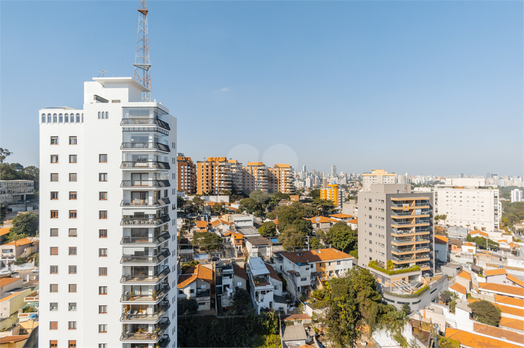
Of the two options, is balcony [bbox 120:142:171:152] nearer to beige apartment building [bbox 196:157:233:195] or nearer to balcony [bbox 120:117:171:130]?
balcony [bbox 120:117:171:130]

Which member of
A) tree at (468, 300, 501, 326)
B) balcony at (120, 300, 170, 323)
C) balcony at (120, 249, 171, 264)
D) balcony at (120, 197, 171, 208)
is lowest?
tree at (468, 300, 501, 326)

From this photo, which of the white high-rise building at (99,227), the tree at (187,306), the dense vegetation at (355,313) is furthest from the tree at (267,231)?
the white high-rise building at (99,227)

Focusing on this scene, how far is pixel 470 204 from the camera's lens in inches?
1689

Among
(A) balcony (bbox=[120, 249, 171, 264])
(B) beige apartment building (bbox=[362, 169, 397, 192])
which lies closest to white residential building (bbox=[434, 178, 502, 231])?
(B) beige apartment building (bbox=[362, 169, 397, 192])

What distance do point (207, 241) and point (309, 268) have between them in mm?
9257

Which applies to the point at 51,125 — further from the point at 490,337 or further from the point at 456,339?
the point at 490,337

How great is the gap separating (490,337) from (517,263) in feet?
60.6

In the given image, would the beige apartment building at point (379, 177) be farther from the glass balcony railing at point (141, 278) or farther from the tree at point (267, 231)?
the glass balcony railing at point (141, 278)

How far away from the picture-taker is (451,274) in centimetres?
2102

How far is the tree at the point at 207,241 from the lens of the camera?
22.3m

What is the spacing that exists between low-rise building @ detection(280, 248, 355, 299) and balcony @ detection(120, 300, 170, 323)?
1121 centimetres

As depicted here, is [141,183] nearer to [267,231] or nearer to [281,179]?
[267,231]

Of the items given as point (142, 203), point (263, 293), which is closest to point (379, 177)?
point (263, 293)

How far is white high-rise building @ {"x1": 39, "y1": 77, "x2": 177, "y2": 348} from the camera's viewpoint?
8.05 meters
